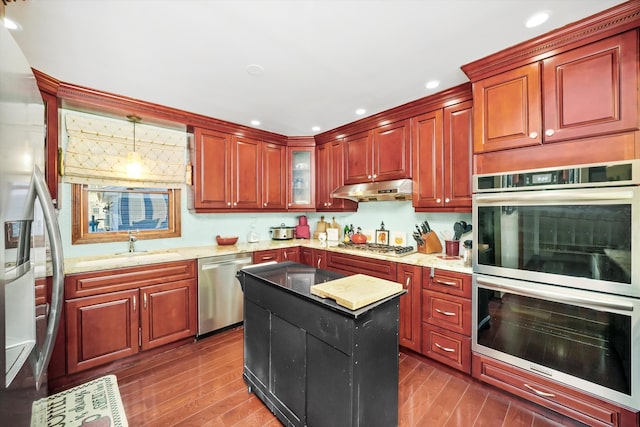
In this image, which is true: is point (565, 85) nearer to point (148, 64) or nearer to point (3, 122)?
Answer: point (3, 122)

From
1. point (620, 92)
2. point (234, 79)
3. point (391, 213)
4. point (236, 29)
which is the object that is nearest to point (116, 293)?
point (234, 79)

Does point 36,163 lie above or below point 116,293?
above

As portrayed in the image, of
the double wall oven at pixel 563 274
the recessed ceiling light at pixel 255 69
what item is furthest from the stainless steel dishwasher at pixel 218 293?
the double wall oven at pixel 563 274

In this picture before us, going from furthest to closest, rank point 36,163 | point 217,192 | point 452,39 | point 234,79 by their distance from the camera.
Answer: point 217,192 → point 234,79 → point 452,39 → point 36,163

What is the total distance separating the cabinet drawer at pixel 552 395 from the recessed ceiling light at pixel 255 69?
284cm

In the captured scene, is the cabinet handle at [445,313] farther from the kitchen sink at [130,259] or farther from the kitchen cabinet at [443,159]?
the kitchen sink at [130,259]

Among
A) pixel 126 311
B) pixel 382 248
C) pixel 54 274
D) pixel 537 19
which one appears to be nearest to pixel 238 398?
pixel 126 311

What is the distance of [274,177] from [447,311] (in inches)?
108

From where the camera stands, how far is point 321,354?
4.52 feet

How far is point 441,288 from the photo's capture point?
2217 millimetres

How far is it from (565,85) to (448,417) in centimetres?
236

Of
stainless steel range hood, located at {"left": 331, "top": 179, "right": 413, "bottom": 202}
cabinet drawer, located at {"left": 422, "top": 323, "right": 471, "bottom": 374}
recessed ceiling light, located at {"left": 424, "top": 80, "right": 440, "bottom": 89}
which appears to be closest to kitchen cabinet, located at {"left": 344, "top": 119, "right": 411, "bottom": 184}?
stainless steel range hood, located at {"left": 331, "top": 179, "right": 413, "bottom": 202}

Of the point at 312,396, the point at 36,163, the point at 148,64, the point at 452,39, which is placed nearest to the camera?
the point at 36,163

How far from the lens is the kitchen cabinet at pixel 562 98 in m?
1.47
